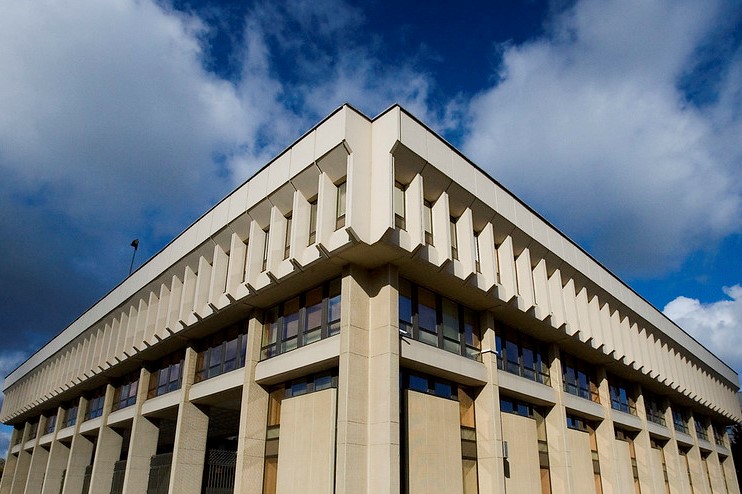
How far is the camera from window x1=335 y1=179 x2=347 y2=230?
17.5 metres

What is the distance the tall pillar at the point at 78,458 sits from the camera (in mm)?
31469

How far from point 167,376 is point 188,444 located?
474cm

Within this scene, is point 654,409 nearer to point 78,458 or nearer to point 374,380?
point 374,380

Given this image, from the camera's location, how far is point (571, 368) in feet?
89.0

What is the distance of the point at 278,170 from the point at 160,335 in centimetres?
1045

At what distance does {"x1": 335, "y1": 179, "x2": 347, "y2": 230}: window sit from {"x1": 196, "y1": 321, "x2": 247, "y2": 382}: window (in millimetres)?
7052

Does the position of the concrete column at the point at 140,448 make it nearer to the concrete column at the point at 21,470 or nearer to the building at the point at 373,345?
the building at the point at 373,345

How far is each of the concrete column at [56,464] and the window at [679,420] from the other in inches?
1525

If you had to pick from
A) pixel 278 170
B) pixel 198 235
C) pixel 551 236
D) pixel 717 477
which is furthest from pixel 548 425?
pixel 717 477

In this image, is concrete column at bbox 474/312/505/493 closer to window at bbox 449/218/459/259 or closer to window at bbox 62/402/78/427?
window at bbox 449/218/459/259

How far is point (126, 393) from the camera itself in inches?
1164

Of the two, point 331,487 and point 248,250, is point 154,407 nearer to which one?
point 248,250

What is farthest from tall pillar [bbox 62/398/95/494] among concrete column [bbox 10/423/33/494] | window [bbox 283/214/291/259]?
window [bbox 283/214/291/259]

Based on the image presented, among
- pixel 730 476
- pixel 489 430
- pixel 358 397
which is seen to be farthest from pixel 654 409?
pixel 358 397
